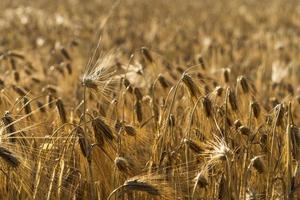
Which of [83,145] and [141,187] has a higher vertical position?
[83,145]

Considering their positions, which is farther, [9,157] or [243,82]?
[243,82]

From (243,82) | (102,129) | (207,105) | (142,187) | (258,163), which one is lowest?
(142,187)

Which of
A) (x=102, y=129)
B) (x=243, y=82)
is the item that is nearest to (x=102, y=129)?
(x=102, y=129)

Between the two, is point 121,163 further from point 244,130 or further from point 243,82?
point 243,82

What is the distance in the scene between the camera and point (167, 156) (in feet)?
9.14

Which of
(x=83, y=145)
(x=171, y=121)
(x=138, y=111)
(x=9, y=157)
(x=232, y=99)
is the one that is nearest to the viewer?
(x=9, y=157)

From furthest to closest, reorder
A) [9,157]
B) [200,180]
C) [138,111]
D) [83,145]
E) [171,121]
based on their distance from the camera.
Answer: [138,111] → [171,121] → [83,145] → [200,180] → [9,157]

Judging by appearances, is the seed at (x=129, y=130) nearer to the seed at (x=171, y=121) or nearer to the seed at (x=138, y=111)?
the seed at (x=171, y=121)

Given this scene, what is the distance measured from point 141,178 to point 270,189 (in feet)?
2.14

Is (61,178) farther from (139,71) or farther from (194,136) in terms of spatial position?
(139,71)

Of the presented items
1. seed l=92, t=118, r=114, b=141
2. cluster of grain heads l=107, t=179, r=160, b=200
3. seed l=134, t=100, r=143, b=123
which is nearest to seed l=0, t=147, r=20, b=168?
cluster of grain heads l=107, t=179, r=160, b=200

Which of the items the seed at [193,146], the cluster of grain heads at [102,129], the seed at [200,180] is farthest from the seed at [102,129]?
the seed at [200,180]

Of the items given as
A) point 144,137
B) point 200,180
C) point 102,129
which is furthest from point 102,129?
point 200,180

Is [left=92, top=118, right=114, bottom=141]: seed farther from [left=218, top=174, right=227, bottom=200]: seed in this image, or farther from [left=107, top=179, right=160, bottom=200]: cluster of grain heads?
[left=218, top=174, right=227, bottom=200]: seed
